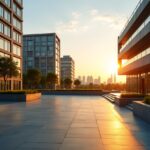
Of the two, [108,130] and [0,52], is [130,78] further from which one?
[108,130]

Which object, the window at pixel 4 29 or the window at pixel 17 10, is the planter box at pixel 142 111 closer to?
the window at pixel 4 29

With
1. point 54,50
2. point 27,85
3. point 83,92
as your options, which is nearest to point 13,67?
point 83,92

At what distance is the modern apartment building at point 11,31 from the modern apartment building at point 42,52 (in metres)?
72.9

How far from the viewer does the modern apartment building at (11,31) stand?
58.0 metres

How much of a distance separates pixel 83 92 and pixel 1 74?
19.6 metres

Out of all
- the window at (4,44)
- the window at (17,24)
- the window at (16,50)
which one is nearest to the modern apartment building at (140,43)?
the window at (4,44)

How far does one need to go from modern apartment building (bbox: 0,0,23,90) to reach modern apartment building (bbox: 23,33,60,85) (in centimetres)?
7286

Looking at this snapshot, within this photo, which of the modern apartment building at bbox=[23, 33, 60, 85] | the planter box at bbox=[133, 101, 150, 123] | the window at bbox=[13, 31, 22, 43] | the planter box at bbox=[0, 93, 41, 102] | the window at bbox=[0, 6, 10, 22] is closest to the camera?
the planter box at bbox=[133, 101, 150, 123]

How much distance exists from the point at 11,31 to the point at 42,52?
3312 inches

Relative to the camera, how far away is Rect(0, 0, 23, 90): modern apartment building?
57959mm

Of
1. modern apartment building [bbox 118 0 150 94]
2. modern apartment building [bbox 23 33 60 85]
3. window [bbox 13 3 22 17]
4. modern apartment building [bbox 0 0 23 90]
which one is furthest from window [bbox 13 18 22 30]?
modern apartment building [bbox 23 33 60 85]

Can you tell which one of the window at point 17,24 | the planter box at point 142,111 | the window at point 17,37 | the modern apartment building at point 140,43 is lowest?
the planter box at point 142,111

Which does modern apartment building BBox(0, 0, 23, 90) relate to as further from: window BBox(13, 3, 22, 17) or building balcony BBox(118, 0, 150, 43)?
building balcony BBox(118, 0, 150, 43)

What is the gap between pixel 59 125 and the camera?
1410cm
